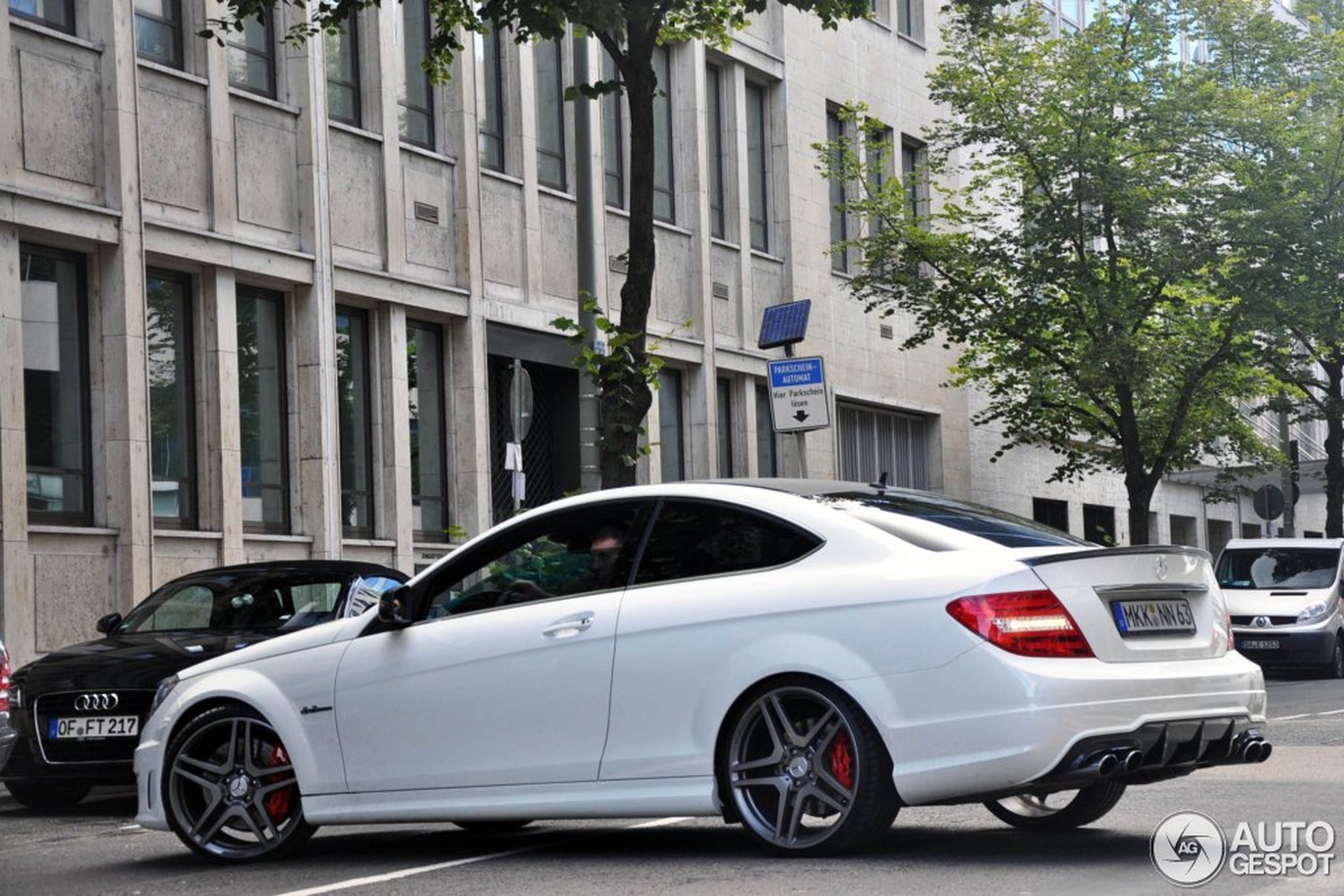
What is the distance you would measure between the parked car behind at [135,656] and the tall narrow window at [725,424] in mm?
16795

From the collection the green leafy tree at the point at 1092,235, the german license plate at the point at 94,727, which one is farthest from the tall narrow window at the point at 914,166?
the german license plate at the point at 94,727

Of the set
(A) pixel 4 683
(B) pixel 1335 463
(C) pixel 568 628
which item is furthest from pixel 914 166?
(C) pixel 568 628

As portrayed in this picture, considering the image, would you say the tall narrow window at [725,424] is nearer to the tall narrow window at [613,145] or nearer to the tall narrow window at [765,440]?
the tall narrow window at [765,440]

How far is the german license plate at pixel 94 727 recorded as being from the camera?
41.9 feet

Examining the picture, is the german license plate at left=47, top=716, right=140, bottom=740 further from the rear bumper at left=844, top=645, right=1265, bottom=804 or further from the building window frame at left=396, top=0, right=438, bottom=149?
the building window frame at left=396, top=0, right=438, bottom=149

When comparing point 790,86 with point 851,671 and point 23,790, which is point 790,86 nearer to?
point 23,790

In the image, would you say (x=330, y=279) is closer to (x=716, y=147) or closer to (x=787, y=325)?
(x=787, y=325)

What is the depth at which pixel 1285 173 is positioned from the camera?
2791cm

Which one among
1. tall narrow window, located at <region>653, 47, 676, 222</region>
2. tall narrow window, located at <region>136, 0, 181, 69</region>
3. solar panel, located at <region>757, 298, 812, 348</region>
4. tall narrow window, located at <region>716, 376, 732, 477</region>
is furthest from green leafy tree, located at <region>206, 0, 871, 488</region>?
tall narrow window, located at <region>716, 376, 732, 477</region>

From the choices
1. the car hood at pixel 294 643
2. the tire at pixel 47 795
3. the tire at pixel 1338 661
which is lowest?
the tire at pixel 1338 661

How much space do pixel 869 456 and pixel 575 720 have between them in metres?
27.4

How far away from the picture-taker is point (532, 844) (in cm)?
929

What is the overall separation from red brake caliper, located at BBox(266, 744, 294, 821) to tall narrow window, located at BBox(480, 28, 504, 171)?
1678 centimetres

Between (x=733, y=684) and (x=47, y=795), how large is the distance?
717 cm
